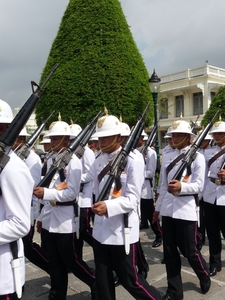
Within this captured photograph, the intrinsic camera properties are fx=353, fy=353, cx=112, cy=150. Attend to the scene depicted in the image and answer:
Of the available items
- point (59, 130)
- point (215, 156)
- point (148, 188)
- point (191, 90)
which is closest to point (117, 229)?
point (59, 130)

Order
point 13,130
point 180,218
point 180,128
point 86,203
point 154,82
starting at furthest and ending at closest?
point 154,82 < point 86,203 < point 180,128 < point 180,218 < point 13,130

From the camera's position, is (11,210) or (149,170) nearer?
(11,210)

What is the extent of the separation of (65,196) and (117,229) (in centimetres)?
80

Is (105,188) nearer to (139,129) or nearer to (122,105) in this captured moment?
(139,129)

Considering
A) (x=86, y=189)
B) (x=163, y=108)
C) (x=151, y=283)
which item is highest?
(x=163, y=108)

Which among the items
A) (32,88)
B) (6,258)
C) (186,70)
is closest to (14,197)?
(6,258)

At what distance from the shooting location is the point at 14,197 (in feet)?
7.22

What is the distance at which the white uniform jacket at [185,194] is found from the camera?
161 inches

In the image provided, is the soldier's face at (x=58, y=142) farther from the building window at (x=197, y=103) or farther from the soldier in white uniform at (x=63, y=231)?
the building window at (x=197, y=103)

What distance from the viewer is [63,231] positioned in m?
3.84

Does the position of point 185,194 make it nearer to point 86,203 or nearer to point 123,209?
point 123,209

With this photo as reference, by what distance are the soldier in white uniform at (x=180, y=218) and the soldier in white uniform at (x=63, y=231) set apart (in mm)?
960

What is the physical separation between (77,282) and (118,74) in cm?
667

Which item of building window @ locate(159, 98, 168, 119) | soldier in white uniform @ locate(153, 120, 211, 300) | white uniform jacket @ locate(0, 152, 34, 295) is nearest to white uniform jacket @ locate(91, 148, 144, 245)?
soldier in white uniform @ locate(153, 120, 211, 300)
